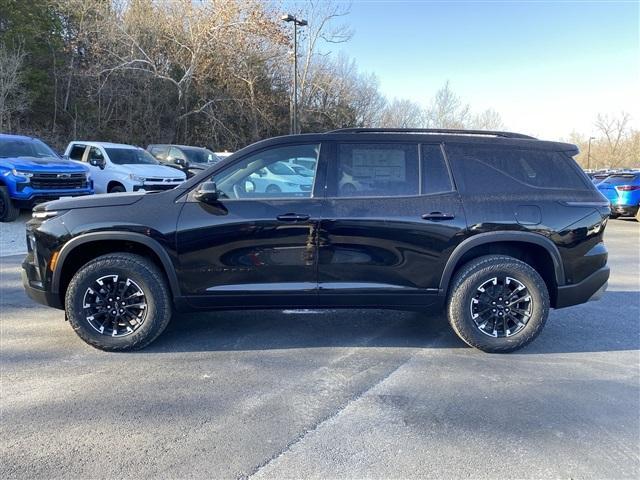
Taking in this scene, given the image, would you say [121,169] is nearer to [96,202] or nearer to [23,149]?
[23,149]

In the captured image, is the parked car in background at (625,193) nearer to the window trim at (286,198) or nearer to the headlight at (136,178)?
the headlight at (136,178)

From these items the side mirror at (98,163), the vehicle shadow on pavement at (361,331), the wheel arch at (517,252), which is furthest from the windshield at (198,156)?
the wheel arch at (517,252)

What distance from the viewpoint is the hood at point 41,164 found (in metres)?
9.90

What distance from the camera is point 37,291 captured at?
4.02 meters

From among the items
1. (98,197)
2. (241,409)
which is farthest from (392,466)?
(98,197)

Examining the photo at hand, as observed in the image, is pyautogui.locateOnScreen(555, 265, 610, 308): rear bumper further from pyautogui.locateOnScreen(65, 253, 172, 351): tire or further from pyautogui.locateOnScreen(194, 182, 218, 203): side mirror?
pyautogui.locateOnScreen(65, 253, 172, 351): tire

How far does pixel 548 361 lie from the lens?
4.04 meters

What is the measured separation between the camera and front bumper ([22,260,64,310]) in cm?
399

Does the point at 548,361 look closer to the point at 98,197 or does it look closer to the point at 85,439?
the point at 85,439

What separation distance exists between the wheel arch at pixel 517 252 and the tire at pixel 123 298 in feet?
8.19

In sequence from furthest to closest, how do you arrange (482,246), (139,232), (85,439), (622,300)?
(622,300)
(482,246)
(139,232)
(85,439)

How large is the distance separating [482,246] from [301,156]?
182cm

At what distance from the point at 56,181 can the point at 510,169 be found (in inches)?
384

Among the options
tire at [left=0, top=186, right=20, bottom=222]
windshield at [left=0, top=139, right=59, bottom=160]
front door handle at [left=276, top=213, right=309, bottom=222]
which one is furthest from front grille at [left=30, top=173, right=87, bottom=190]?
front door handle at [left=276, top=213, right=309, bottom=222]
